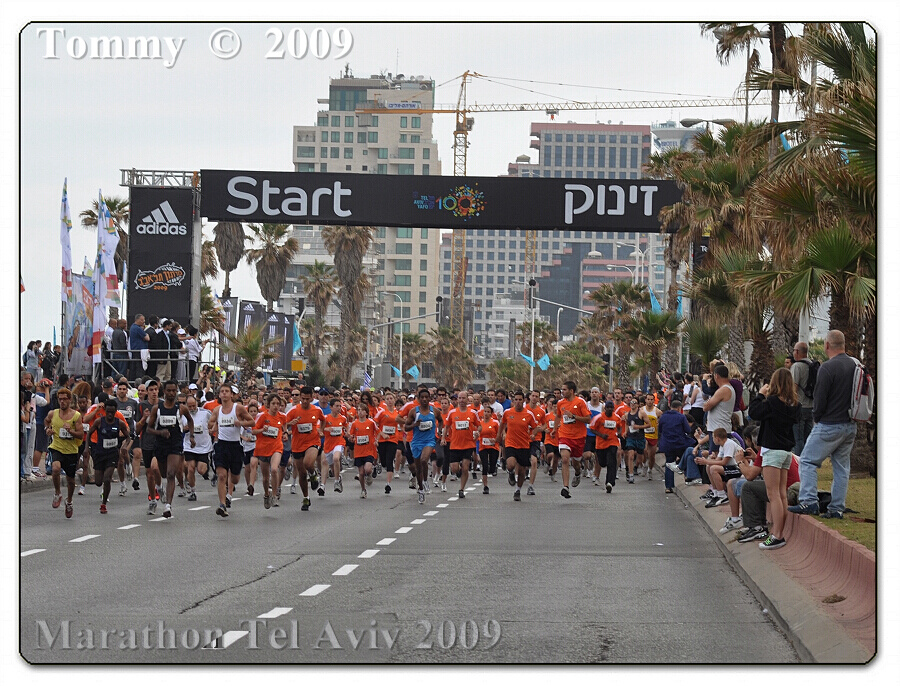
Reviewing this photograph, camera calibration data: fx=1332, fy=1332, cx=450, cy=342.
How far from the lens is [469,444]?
23375 mm

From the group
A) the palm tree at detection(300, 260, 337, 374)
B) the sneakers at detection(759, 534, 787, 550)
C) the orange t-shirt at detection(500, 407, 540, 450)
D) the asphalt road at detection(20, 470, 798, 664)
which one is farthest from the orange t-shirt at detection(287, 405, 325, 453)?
the palm tree at detection(300, 260, 337, 374)

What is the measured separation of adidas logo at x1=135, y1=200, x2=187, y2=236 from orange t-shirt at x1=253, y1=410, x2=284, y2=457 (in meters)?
16.0

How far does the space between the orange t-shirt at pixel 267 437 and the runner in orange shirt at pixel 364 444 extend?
318 centimetres

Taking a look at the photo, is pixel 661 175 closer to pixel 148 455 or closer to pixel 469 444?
pixel 469 444

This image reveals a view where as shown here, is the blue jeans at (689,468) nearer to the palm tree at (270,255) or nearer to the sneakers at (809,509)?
the sneakers at (809,509)

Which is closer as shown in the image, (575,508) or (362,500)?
(575,508)

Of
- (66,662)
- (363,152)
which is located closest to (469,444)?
(66,662)

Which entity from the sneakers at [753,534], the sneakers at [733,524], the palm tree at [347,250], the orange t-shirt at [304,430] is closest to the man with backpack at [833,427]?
the sneakers at [753,534]

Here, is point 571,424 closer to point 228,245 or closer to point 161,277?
point 161,277

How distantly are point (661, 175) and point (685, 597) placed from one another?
34.3m

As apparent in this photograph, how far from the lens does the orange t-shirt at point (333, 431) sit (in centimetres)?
2294

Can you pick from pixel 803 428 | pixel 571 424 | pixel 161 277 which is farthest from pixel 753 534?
pixel 161 277

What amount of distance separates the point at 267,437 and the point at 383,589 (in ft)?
30.3

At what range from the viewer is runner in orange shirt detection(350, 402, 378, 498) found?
23.4m
